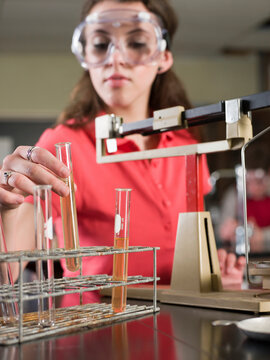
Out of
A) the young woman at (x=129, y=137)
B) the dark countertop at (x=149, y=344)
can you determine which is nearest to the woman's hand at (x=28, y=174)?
the dark countertop at (x=149, y=344)

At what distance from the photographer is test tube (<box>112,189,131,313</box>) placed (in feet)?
2.80

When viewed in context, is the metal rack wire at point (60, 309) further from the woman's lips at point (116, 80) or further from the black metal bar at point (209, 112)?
the woman's lips at point (116, 80)

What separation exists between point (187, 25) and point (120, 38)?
2.61 metres

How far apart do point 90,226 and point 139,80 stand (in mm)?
548

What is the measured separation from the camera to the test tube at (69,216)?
2.70 ft

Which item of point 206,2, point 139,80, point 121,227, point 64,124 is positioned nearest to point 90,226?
point 64,124

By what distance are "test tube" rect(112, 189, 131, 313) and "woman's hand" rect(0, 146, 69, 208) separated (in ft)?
0.32

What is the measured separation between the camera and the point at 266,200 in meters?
4.40

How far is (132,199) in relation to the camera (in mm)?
1576

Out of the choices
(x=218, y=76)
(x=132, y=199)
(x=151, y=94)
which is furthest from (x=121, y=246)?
(x=218, y=76)

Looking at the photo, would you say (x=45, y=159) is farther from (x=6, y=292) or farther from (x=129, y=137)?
(x=129, y=137)

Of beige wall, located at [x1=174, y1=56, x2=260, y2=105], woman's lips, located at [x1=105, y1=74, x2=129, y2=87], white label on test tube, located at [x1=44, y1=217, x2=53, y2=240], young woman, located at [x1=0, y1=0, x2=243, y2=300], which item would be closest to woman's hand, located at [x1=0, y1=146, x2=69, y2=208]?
white label on test tube, located at [x1=44, y1=217, x2=53, y2=240]

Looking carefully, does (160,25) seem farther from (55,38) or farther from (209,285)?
(55,38)

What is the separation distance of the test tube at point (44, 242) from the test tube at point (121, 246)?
5.6 inches
